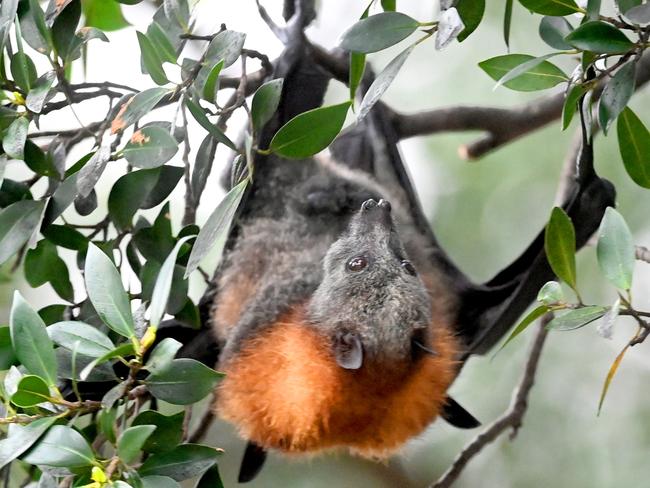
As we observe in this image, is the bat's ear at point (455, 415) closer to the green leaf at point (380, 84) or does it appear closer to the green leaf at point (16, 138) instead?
the green leaf at point (380, 84)

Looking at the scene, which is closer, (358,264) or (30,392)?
(30,392)

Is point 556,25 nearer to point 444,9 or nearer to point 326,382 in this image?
point 444,9

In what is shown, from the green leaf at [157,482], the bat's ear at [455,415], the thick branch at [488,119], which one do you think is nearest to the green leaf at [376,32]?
the green leaf at [157,482]

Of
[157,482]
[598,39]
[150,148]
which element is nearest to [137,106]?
[150,148]

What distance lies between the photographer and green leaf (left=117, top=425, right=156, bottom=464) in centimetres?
84

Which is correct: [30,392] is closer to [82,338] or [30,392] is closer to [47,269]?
[82,338]

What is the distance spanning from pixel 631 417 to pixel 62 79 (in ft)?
9.27

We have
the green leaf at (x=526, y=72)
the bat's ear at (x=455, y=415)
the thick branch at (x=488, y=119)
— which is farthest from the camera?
the thick branch at (x=488, y=119)

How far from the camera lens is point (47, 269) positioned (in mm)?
1277

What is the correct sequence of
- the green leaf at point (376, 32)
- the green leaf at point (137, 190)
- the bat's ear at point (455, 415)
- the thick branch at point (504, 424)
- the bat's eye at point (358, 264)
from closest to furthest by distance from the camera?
the green leaf at point (376, 32) → the green leaf at point (137, 190) → the bat's eye at point (358, 264) → the bat's ear at point (455, 415) → the thick branch at point (504, 424)

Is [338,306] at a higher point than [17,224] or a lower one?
lower

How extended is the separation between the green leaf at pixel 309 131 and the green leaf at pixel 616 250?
0.37 metres

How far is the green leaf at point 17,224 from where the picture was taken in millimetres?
1097

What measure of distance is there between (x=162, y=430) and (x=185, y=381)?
3.9 inches
